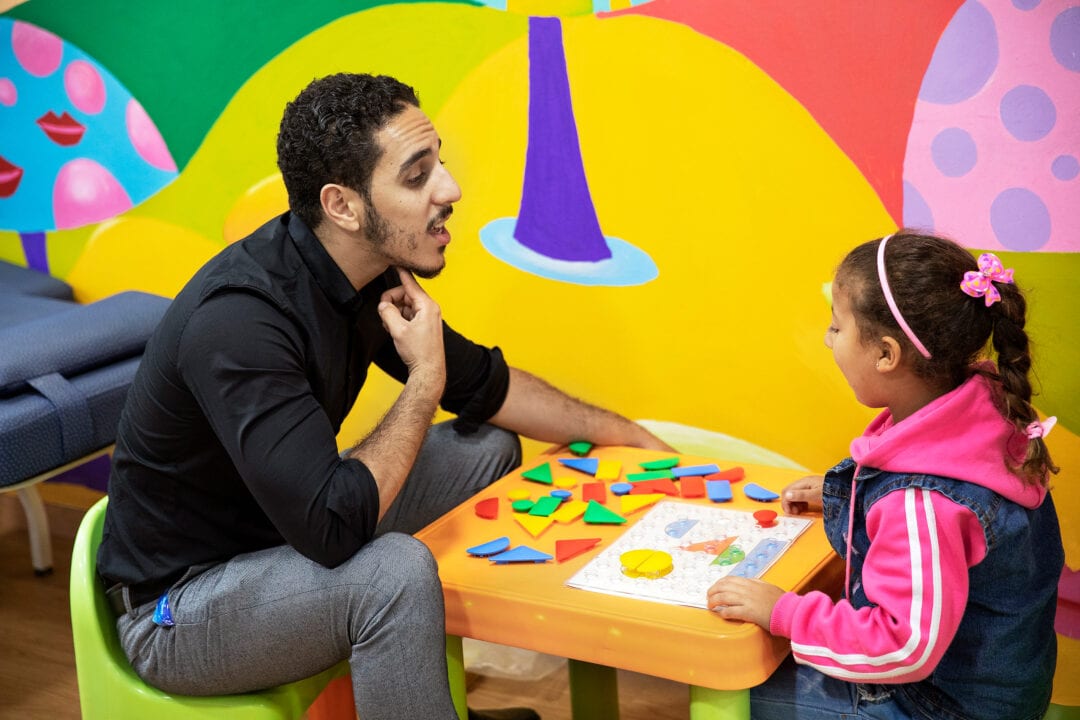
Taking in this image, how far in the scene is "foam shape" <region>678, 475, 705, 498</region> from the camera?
1.78 metres

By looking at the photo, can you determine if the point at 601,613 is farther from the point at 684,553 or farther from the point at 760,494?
the point at 760,494

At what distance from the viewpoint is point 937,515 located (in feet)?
4.21

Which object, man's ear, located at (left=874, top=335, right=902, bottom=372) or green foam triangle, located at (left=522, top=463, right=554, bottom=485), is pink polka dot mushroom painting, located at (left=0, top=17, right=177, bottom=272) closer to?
green foam triangle, located at (left=522, top=463, right=554, bottom=485)

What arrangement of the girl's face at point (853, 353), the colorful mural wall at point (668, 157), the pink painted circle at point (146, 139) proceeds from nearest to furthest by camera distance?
the girl's face at point (853, 353) → the colorful mural wall at point (668, 157) → the pink painted circle at point (146, 139)

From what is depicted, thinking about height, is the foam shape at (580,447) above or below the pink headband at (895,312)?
below

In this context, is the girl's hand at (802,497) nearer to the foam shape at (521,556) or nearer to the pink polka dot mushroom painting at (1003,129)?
the foam shape at (521,556)

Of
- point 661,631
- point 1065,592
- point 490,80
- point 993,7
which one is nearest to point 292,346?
point 661,631

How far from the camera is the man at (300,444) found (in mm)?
1467

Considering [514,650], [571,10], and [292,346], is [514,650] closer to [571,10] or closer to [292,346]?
[292,346]

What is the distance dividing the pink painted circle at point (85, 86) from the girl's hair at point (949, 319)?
2030 mm

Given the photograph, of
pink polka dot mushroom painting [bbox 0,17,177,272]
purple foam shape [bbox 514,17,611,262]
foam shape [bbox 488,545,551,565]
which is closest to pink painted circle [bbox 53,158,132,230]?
pink polka dot mushroom painting [bbox 0,17,177,272]

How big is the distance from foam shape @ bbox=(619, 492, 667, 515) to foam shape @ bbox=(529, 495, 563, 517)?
0.32 feet

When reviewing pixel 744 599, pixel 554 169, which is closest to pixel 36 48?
pixel 554 169

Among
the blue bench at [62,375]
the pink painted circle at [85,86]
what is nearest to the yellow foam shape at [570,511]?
the blue bench at [62,375]
